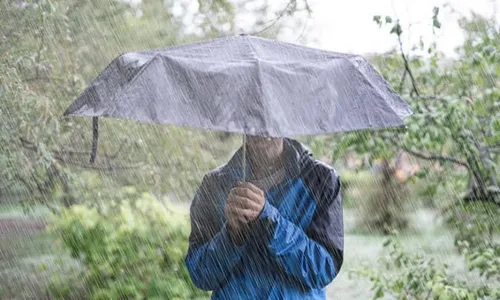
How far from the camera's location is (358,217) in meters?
15.1

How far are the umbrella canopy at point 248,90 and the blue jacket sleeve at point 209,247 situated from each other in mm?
530

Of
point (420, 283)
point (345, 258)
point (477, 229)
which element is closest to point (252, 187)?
point (420, 283)

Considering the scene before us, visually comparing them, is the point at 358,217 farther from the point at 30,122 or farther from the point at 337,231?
the point at 337,231

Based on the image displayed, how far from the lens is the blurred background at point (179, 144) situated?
461cm

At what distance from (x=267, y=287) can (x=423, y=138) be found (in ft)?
6.13

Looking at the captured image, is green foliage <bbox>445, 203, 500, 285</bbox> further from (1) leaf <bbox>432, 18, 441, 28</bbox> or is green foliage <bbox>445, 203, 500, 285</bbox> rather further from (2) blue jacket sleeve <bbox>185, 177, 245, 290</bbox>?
(2) blue jacket sleeve <bbox>185, 177, 245, 290</bbox>

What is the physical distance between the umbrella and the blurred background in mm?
1671

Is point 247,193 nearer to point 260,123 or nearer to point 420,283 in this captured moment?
point 260,123

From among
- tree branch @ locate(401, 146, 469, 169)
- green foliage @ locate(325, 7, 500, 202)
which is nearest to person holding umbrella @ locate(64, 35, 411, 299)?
green foliage @ locate(325, 7, 500, 202)

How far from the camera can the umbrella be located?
2.44m

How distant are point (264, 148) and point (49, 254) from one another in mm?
6729

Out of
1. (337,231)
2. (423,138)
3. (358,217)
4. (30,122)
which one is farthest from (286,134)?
(358,217)

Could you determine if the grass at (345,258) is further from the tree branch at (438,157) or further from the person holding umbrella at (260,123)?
the person holding umbrella at (260,123)

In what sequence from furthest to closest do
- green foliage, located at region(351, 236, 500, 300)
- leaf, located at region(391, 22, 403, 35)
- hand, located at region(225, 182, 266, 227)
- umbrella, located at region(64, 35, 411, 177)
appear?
leaf, located at region(391, 22, 403, 35), green foliage, located at region(351, 236, 500, 300), hand, located at region(225, 182, 266, 227), umbrella, located at region(64, 35, 411, 177)
